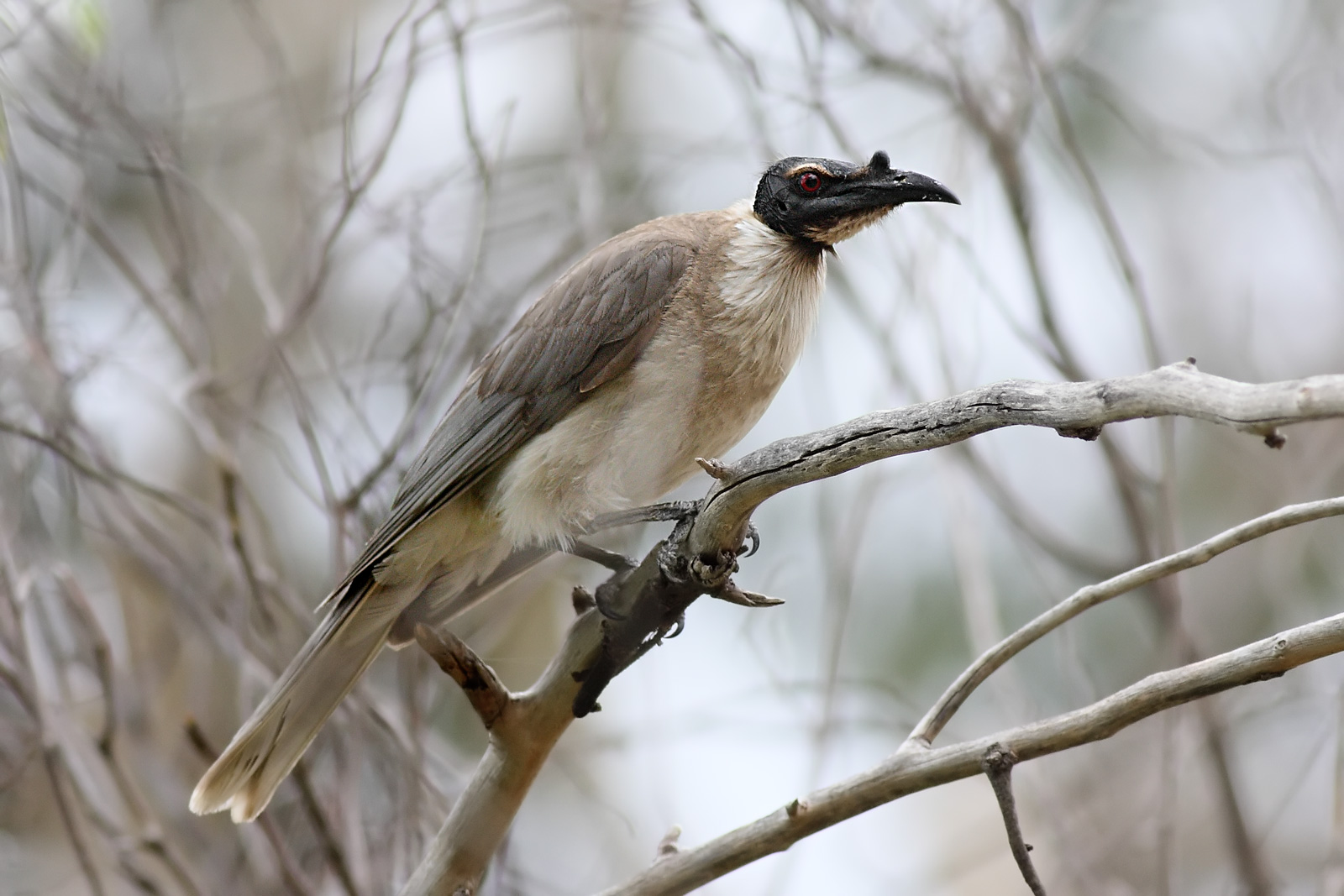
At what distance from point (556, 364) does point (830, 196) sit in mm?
884

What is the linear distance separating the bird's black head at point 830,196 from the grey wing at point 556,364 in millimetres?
335

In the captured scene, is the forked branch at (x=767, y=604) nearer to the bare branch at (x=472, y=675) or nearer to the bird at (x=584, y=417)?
the bare branch at (x=472, y=675)

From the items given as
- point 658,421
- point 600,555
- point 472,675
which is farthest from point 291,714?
point 658,421

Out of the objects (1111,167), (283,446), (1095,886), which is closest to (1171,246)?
(1111,167)

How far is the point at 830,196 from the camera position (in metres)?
3.18

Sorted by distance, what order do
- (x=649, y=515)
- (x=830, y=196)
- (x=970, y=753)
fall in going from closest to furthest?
(x=970, y=753) < (x=649, y=515) < (x=830, y=196)

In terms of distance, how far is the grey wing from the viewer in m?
3.04

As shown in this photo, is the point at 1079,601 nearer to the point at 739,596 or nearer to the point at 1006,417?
the point at 1006,417

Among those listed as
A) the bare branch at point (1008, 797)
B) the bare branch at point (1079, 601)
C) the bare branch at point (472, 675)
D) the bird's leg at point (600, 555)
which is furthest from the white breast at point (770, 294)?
the bare branch at point (1008, 797)

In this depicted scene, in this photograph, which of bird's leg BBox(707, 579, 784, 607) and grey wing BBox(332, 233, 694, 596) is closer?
bird's leg BBox(707, 579, 784, 607)

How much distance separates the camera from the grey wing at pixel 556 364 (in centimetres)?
304

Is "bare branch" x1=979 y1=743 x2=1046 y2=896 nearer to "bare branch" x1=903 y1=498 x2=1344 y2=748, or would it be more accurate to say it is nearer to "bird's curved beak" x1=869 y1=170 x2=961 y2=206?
"bare branch" x1=903 y1=498 x2=1344 y2=748

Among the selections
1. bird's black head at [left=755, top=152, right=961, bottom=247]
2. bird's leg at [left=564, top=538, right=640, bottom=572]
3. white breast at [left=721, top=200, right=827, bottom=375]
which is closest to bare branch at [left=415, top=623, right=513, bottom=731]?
bird's leg at [left=564, top=538, right=640, bottom=572]

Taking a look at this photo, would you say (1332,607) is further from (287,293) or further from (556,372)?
(287,293)
